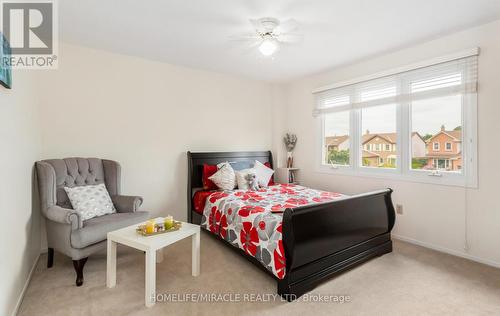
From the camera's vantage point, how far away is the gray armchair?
7.34ft

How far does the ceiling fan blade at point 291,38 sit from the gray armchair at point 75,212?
95.1 inches

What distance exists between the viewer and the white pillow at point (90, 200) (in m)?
2.57

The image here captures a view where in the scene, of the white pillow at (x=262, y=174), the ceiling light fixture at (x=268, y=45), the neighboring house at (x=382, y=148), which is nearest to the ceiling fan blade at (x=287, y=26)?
the ceiling light fixture at (x=268, y=45)

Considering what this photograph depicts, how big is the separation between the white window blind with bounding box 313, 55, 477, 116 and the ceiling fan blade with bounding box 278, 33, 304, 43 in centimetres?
135

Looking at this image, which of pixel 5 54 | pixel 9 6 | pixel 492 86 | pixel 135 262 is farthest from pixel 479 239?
pixel 9 6

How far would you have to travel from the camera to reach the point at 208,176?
380 centimetres

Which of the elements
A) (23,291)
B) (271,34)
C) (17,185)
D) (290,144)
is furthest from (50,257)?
(290,144)

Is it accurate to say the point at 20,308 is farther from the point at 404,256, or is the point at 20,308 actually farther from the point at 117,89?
the point at 404,256

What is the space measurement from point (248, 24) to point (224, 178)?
2.00m

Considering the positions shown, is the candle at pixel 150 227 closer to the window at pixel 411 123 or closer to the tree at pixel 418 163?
the window at pixel 411 123

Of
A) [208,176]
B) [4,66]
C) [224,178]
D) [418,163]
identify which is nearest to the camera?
[4,66]

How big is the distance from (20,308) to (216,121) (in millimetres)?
3107

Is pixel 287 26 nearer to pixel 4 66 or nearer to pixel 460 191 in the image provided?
pixel 4 66

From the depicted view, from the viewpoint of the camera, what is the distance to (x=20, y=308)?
1917 mm
